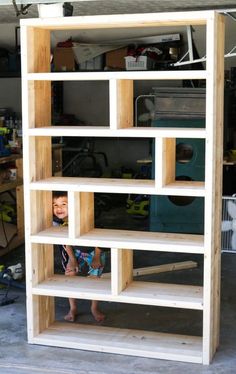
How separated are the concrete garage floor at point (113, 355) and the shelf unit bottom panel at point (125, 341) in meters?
0.04

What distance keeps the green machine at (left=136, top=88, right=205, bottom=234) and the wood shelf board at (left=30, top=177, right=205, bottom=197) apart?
10.2 ft

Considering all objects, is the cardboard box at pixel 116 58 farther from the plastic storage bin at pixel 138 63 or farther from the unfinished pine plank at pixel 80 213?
the unfinished pine plank at pixel 80 213

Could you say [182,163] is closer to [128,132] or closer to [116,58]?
[116,58]

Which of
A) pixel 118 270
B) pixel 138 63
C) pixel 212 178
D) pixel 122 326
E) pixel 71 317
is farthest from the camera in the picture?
pixel 138 63

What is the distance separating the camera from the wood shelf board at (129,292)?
3.66 meters

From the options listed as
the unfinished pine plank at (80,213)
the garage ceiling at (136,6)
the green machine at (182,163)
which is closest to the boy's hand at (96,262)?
the unfinished pine plank at (80,213)

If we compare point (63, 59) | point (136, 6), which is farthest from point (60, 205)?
point (63, 59)

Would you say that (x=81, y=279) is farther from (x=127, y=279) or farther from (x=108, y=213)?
(x=108, y=213)

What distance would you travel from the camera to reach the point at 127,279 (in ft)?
12.9

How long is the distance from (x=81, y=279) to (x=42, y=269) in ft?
0.93

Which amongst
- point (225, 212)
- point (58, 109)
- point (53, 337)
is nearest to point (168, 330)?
point (53, 337)

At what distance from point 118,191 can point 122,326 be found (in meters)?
1.14

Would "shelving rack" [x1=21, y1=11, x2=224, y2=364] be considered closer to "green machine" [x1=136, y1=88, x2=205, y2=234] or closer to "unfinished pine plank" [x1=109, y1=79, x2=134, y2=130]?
"unfinished pine plank" [x1=109, y1=79, x2=134, y2=130]

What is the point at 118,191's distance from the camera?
3.65 meters
